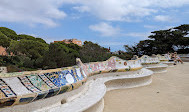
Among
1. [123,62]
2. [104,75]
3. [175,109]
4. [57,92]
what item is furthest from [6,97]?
[123,62]

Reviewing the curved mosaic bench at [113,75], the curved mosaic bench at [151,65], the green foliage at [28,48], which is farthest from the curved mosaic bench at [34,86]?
the green foliage at [28,48]

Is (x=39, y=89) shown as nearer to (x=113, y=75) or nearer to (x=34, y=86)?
(x=34, y=86)

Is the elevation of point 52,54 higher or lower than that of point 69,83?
higher

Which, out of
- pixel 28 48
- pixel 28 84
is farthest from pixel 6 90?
pixel 28 48

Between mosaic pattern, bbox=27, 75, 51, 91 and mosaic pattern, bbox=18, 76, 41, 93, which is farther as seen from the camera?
mosaic pattern, bbox=27, 75, 51, 91

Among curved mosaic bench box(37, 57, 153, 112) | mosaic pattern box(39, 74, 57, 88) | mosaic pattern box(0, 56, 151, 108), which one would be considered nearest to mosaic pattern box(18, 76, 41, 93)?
mosaic pattern box(0, 56, 151, 108)

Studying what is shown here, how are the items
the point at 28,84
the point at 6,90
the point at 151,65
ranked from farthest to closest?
the point at 151,65, the point at 28,84, the point at 6,90

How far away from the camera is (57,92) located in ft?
6.93

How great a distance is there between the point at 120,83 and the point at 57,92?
3097 millimetres

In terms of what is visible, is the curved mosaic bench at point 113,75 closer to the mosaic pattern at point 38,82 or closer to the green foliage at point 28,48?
the mosaic pattern at point 38,82

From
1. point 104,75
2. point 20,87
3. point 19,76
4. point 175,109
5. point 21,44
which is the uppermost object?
point 21,44

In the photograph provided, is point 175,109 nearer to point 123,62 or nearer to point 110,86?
point 110,86

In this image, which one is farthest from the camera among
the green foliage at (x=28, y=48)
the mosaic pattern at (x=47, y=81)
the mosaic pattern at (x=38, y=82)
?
the green foliage at (x=28, y=48)

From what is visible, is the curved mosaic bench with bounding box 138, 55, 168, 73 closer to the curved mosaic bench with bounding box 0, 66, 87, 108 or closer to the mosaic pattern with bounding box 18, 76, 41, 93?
the curved mosaic bench with bounding box 0, 66, 87, 108
